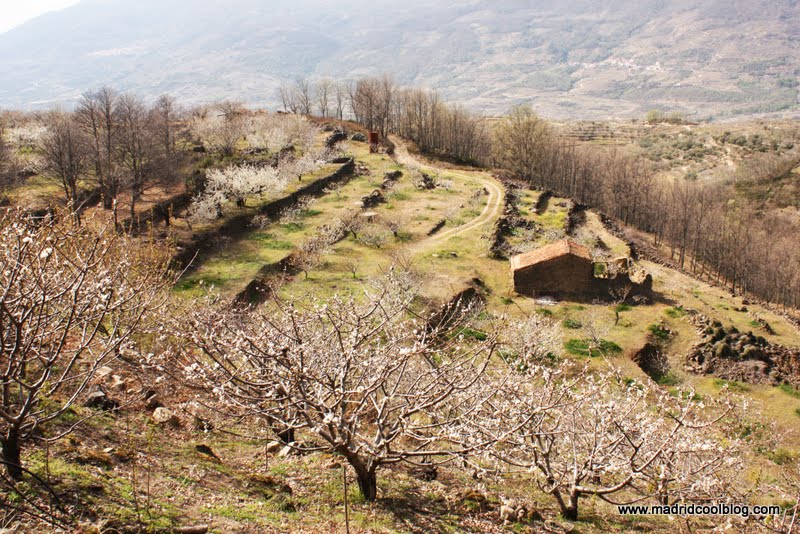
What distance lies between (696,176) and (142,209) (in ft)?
339

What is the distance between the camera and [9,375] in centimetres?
716

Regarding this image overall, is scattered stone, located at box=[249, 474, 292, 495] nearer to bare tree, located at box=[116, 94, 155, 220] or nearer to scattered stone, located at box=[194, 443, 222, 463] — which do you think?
scattered stone, located at box=[194, 443, 222, 463]

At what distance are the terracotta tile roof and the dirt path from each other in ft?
29.1

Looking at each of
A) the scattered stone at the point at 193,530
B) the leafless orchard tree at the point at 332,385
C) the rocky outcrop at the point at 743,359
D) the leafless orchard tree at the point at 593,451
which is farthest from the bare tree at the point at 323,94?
the scattered stone at the point at 193,530

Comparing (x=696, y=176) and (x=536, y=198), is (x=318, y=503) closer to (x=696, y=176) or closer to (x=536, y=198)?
(x=536, y=198)

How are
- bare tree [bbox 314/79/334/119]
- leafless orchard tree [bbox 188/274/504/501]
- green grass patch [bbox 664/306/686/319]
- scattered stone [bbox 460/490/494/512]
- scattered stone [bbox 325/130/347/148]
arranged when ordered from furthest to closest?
bare tree [bbox 314/79/334/119] < scattered stone [bbox 325/130/347/148] < green grass patch [bbox 664/306/686/319] < scattered stone [bbox 460/490/494/512] < leafless orchard tree [bbox 188/274/504/501]

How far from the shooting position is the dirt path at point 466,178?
4409cm

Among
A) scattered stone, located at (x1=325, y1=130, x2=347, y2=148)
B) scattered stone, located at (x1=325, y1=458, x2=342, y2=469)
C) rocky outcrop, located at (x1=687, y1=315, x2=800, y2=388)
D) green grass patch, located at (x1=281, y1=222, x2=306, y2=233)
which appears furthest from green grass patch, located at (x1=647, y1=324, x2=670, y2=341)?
scattered stone, located at (x1=325, y1=130, x2=347, y2=148)

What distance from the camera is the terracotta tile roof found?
3462cm

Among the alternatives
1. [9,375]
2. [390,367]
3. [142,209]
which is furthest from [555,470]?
[142,209]

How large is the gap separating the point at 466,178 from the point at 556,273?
32945 mm

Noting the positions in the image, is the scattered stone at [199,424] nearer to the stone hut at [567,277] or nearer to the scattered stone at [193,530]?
the scattered stone at [193,530]

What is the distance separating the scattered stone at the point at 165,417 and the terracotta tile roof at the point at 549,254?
25919 mm

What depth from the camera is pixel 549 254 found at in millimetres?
34938
